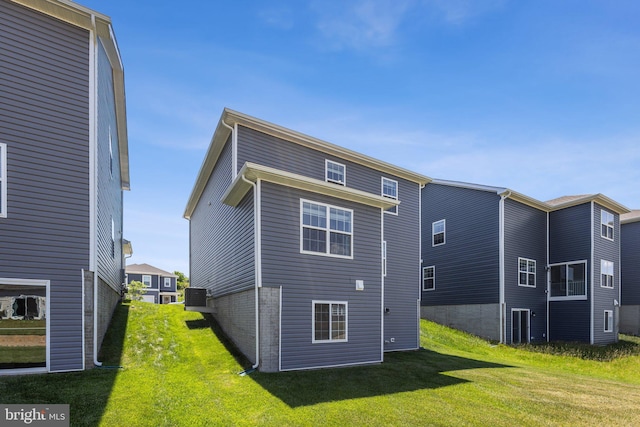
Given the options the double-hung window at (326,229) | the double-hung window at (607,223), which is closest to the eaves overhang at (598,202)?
the double-hung window at (607,223)

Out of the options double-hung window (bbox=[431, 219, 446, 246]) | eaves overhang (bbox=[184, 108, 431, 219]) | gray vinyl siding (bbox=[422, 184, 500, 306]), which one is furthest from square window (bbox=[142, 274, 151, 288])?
double-hung window (bbox=[431, 219, 446, 246])

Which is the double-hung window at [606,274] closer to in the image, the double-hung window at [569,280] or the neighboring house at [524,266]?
the neighboring house at [524,266]

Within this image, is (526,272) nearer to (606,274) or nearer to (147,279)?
(606,274)

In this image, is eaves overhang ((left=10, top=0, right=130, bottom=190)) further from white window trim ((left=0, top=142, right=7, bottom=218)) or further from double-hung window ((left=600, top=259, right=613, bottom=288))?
double-hung window ((left=600, top=259, right=613, bottom=288))

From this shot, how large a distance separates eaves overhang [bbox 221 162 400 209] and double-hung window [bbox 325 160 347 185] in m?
2.34

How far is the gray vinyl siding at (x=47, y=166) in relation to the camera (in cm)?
716

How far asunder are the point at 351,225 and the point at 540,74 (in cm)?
855

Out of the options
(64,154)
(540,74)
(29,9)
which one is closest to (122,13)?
(29,9)

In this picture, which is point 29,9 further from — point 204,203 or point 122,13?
point 204,203

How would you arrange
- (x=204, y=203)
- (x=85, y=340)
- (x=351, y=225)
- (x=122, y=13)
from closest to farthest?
1. (x=85, y=340)
2. (x=122, y=13)
3. (x=351, y=225)
4. (x=204, y=203)

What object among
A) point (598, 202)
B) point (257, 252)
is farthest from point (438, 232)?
point (257, 252)

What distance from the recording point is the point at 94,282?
7816mm

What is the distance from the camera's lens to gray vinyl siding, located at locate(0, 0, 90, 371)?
23.5 ft

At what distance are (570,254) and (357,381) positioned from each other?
17.1 meters
